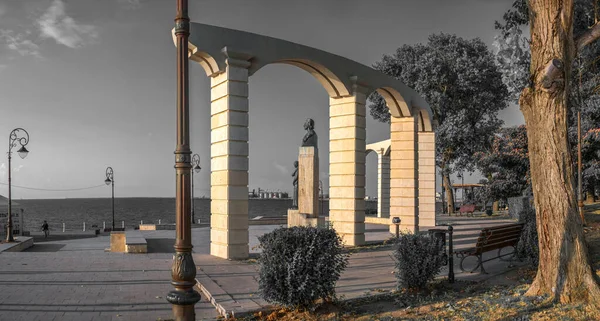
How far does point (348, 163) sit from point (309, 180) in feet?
4.90

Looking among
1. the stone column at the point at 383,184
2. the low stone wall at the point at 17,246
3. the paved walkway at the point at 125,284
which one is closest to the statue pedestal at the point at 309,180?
the paved walkway at the point at 125,284

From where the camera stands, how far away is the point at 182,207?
6.08 m

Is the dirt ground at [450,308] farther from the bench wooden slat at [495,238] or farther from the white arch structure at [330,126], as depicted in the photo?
the white arch structure at [330,126]

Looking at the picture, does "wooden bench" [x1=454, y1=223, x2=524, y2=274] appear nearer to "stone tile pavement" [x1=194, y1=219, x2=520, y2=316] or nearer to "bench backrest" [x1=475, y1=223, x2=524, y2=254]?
"bench backrest" [x1=475, y1=223, x2=524, y2=254]

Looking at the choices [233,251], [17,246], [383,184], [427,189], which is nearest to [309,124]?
[233,251]

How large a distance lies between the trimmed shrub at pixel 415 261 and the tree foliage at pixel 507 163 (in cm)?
2488

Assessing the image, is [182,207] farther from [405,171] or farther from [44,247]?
[44,247]

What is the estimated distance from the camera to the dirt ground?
6852 millimetres

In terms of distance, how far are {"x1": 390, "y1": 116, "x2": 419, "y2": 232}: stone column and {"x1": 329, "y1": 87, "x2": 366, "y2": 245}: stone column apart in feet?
10.9

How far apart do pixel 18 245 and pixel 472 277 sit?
54.5 ft

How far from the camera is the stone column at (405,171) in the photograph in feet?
62.0

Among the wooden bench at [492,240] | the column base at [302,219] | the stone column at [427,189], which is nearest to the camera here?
the wooden bench at [492,240]

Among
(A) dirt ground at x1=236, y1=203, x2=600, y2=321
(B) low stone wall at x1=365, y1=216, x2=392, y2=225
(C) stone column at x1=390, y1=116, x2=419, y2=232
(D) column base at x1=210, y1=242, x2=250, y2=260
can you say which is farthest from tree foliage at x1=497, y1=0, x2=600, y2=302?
(B) low stone wall at x1=365, y1=216, x2=392, y2=225

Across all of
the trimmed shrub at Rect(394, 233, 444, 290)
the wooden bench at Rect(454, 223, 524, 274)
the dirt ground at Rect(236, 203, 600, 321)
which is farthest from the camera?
the wooden bench at Rect(454, 223, 524, 274)
